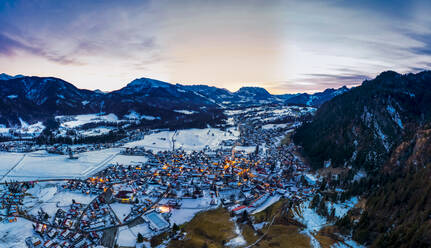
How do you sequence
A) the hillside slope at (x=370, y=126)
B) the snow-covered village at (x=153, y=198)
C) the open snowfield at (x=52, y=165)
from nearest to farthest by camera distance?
the snow-covered village at (x=153, y=198) < the hillside slope at (x=370, y=126) < the open snowfield at (x=52, y=165)

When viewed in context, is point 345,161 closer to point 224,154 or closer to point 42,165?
point 224,154

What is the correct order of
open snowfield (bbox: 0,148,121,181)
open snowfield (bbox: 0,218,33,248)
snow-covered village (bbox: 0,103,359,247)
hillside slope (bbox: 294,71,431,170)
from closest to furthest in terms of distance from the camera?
open snowfield (bbox: 0,218,33,248) < snow-covered village (bbox: 0,103,359,247) < hillside slope (bbox: 294,71,431,170) < open snowfield (bbox: 0,148,121,181)

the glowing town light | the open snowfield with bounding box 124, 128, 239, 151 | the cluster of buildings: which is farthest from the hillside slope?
the glowing town light

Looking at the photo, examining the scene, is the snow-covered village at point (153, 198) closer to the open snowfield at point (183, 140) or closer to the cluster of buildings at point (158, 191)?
the cluster of buildings at point (158, 191)

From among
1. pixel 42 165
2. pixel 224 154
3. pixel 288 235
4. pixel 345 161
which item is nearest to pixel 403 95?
pixel 345 161

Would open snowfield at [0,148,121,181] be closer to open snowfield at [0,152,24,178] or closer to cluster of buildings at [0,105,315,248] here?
open snowfield at [0,152,24,178]

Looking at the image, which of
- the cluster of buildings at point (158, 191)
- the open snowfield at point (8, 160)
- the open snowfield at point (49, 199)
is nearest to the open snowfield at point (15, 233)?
the cluster of buildings at point (158, 191)
